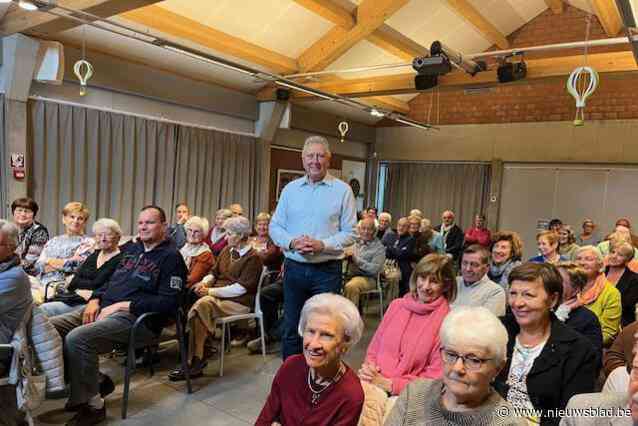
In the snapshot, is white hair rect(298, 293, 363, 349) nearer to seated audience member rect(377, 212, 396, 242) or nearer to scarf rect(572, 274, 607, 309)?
scarf rect(572, 274, 607, 309)

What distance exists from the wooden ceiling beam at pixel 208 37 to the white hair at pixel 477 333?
474 centimetres

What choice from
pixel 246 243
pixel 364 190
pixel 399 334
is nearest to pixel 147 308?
pixel 246 243

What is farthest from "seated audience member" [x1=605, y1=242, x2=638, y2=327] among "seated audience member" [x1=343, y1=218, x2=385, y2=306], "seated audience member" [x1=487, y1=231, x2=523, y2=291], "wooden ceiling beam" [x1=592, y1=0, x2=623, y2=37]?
"wooden ceiling beam" [x1=592, y1=0, x2=623, y2=37]

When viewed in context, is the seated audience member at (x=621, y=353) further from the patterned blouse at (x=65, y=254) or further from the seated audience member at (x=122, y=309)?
the patterned blouse at (x=65, y=254)

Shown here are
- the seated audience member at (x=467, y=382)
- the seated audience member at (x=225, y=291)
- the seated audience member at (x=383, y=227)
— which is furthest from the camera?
the seated audience member at (x=383, y=227)

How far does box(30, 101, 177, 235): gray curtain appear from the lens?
480 centimetres

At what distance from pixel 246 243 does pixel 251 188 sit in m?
3.51

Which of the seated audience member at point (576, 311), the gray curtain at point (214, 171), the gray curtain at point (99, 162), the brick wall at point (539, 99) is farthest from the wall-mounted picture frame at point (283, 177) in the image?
the seated audience member at point (576, 311)

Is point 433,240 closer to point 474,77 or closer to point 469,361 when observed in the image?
point 474,77

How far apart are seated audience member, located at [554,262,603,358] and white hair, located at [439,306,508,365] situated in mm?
1086

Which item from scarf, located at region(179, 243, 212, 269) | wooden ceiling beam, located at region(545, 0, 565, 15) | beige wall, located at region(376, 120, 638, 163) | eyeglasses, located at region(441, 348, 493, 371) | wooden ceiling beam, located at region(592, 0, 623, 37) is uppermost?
wooden ceiling beam, located at region(545, 0, 565, 15)

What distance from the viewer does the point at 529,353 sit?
5.98 ft

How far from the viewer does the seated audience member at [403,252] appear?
577 centimetres

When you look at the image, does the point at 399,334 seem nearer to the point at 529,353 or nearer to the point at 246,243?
the point at 529,353
